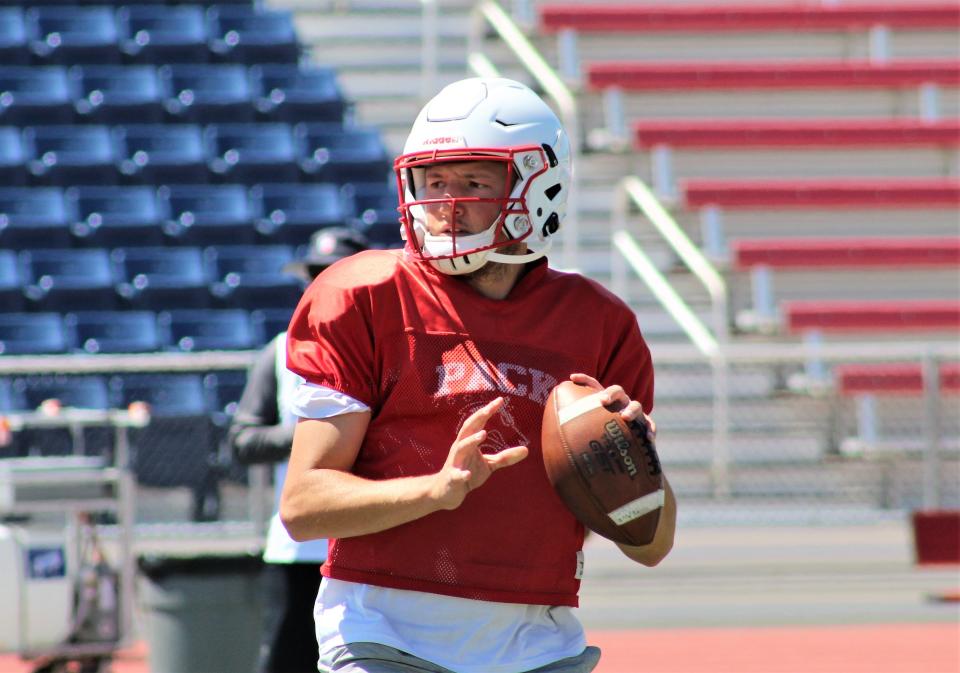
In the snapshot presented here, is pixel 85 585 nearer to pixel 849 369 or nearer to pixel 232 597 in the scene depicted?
pixel 232 597

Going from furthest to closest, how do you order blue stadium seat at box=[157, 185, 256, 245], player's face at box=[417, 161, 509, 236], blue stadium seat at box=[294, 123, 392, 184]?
1. blue stadium seat at box=[294, 123, 392, 184]
2. blue stadium seat at box=[157, 185, 256, 245]
3. player's face at box=[417, 161, 509, 236]

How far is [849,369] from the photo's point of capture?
29.9 feet

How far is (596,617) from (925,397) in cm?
211

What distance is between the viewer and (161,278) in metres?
11.8

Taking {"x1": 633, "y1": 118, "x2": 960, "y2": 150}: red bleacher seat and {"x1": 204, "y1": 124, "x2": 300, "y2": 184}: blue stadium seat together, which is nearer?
{"x1": 633, "y1": 118, "x2": 960, "y2": 150}: red bleacher seat

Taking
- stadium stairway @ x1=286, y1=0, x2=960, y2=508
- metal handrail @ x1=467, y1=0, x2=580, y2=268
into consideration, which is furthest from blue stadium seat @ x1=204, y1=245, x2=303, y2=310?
metal handrail @ x1=467, y1=0, x2=580, y2=268

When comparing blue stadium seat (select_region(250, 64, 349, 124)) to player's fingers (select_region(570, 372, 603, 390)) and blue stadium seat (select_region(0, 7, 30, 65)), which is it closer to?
blue stadium seat (select_region(0, 7, 30, 65))

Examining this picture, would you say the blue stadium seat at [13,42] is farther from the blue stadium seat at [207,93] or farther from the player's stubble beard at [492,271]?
the player's stubble beard at [492,271]

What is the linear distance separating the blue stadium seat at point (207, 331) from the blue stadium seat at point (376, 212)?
1.28 meters

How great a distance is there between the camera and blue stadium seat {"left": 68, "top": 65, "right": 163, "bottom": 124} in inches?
517

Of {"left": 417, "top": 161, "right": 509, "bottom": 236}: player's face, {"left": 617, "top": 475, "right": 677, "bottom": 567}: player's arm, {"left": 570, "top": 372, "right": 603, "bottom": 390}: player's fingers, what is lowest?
{"left": 617, "top": 475, "right": 677, "bottom": 567}: player's arm

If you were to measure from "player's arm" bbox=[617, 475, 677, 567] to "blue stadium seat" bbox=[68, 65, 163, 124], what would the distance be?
36.7 feet

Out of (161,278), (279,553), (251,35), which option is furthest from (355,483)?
(251,35)

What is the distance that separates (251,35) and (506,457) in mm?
12070
